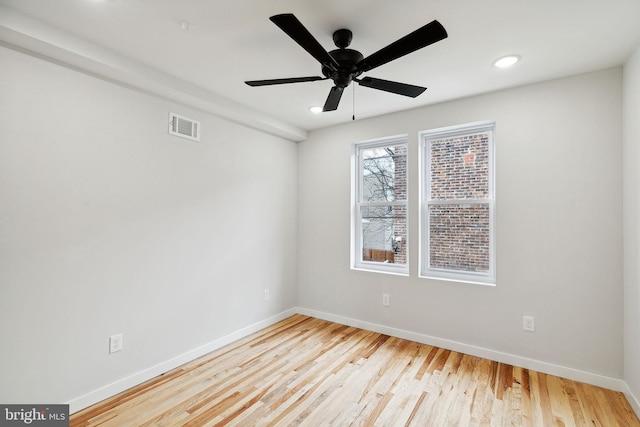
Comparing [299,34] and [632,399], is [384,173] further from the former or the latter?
[632,399]

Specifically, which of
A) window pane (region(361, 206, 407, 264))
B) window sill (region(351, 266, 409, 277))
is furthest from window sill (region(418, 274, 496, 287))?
window pane (region(361, 206, 407, 264))

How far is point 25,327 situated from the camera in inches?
77.2

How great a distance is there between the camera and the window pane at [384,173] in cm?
363

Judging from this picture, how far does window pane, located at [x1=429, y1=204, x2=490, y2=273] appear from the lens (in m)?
3.10

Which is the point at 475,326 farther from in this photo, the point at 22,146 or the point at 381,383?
the point at 22,146

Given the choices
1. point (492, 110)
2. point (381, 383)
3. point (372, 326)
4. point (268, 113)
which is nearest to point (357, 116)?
point (268, 113)

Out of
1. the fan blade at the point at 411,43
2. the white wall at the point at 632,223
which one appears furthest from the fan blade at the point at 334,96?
the white wall at the point at 632,223

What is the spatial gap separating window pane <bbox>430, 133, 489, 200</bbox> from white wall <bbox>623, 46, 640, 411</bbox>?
100 cm

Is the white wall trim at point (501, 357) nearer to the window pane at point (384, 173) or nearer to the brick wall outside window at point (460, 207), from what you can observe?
the brick wall outside window at point (460, 207)

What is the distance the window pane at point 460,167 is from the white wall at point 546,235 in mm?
208

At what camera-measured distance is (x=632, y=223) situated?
221 centimetres

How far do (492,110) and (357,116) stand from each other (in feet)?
4.58

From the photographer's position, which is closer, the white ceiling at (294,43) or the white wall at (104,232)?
the white ceiling at (294,43)

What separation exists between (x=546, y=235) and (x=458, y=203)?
2.62 feet
